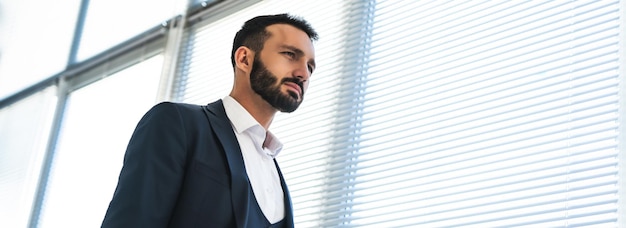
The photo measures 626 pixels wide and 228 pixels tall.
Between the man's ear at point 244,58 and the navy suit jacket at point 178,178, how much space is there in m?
0.27

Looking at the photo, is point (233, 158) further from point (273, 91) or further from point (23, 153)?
point (23, 153)

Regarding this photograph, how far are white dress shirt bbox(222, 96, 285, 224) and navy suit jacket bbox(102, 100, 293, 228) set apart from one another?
0.08 m

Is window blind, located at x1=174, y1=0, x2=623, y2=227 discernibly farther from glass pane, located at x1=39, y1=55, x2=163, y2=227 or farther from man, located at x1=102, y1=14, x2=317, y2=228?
glass pane, located at x1=39, y1=55, x2=163, y2=227

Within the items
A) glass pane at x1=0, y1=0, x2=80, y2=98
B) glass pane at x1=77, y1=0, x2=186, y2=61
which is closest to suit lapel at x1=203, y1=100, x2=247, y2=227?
glass pane at x1=77, y1=0, x2=186, y2=61

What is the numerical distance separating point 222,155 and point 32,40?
10.3 ft

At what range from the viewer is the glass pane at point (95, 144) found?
11.9 ft

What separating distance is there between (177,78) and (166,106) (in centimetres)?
187

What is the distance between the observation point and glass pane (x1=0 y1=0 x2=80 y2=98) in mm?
4406

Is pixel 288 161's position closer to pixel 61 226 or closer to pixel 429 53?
pixel 429 53

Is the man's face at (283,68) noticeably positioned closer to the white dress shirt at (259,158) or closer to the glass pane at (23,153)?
the white dress shirt at (259,158)

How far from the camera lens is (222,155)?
1.70 m

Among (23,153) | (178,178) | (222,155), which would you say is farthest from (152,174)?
(23,153)

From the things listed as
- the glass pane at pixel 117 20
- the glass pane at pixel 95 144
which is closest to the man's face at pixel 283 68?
the glass pane at pixel 95 144

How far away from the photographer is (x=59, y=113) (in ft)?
13.7
